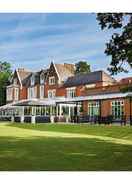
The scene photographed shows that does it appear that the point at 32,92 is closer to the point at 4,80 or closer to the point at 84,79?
the point at 4,80

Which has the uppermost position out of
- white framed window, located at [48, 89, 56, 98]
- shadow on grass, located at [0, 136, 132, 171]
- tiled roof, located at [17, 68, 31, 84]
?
tiled roof, located at [17, 68, 31, 84]

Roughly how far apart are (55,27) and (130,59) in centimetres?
119

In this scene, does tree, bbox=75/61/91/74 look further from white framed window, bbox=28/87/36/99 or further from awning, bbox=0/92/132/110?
white framed window, bbox=28/87/36/99

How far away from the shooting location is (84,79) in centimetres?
846

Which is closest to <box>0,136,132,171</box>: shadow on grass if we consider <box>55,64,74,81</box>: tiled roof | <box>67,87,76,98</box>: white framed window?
<box>67,87,76,98</box>: white framed window

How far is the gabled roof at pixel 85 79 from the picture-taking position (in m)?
8.13

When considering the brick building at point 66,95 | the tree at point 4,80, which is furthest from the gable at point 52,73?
the tree at point 4,80

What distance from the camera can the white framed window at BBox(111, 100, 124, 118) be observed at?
27.3ft

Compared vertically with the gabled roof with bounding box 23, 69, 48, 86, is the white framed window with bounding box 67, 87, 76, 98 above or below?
below

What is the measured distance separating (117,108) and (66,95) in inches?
32.7

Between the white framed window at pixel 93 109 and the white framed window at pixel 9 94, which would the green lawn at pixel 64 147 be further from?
the white framed window at pixel 9 94

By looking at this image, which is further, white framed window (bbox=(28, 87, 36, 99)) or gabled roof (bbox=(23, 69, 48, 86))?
white framed window (bbox=(28, 87, 36, 99))

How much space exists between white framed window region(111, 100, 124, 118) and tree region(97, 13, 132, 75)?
0.63 m
